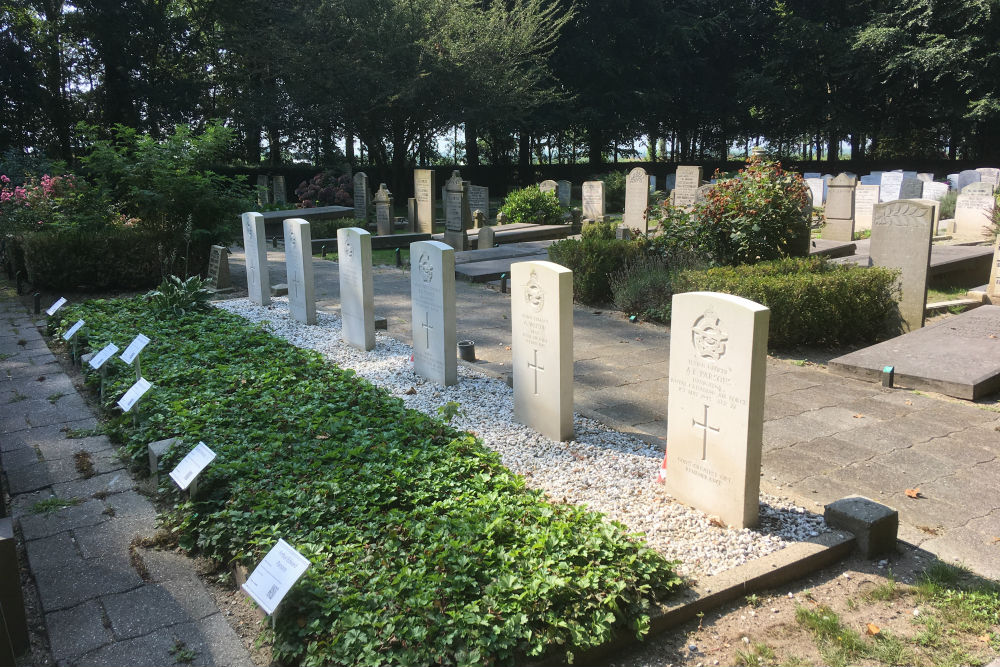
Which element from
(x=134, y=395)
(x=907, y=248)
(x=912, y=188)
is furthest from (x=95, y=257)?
(x=912, y=188)

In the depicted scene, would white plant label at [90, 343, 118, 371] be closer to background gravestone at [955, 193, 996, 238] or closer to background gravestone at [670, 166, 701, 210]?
background gravestone at [670, 166, 701, 210]

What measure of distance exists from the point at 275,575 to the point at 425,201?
1659 cm

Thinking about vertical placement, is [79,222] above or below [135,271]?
above

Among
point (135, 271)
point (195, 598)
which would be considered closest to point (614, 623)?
point (195, 598)

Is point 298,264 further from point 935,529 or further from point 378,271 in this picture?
point 935,529

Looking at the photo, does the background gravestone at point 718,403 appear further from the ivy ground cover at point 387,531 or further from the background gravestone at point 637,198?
the background gravestone at point 637,198

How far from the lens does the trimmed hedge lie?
11.2 metres

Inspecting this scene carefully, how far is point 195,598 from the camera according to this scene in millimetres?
3699

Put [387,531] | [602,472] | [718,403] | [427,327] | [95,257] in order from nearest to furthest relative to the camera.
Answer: [387,531] < [718,403] < [602,472] < [427,327] < [95,257]

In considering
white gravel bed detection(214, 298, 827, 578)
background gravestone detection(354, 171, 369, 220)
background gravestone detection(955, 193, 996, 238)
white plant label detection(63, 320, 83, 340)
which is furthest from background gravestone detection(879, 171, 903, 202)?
white plant label detection(63, 320, 83, 340)

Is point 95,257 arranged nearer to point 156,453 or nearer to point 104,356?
point 104,356

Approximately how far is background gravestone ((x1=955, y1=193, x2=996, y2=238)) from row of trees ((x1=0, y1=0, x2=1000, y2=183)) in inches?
598

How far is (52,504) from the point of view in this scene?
15.3 feet

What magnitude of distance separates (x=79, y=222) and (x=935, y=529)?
12256 mm
